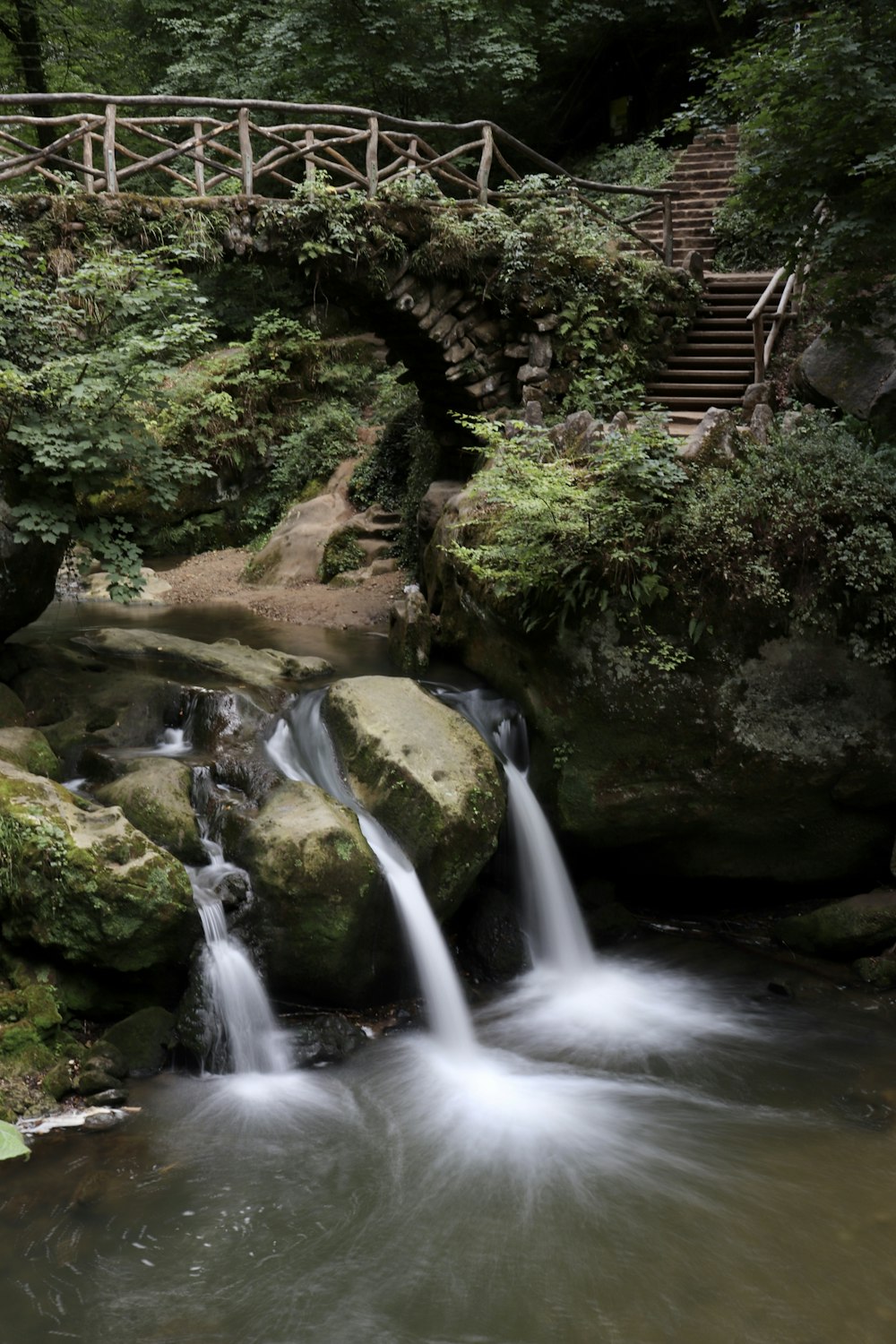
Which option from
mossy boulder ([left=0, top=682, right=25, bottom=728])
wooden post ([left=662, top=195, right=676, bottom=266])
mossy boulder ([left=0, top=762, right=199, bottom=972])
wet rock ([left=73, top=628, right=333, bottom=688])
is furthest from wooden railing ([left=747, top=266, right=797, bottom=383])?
mossy boulder ([left=0, top=762, right=199, bottom=972])

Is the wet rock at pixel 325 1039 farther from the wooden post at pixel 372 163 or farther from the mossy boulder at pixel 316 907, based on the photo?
the wooden post at pixel 372 163

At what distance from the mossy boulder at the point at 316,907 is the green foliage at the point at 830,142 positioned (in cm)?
598

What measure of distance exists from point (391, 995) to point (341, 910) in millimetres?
863

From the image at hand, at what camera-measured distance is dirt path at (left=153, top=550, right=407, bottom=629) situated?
14117mm

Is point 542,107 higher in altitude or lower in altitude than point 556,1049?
higher

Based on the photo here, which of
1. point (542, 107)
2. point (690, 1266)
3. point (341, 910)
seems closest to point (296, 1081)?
point (341, 910)

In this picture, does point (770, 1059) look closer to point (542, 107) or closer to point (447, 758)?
point (447, 758)

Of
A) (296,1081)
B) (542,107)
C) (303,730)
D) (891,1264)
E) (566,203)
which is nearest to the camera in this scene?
(891,1264)

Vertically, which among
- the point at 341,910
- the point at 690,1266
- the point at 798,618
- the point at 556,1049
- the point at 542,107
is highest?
the point at 542,107

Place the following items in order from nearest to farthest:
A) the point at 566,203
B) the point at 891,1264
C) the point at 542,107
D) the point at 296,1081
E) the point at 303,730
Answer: the point at 891,1264 → the point at 296,1081 → the point at 303,730 → the point at 566,203 → the point at 542,107

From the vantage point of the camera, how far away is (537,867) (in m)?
8.12

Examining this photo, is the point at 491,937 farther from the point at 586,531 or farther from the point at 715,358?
the point at 715,358

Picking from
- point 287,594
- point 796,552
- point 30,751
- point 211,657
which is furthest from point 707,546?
point 287,594

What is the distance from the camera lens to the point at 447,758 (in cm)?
751
